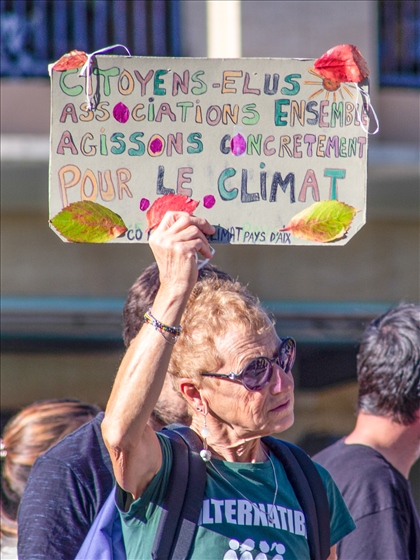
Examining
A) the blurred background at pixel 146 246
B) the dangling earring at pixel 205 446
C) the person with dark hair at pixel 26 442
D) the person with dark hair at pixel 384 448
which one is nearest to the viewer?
the dangling earring at pixel 205 446

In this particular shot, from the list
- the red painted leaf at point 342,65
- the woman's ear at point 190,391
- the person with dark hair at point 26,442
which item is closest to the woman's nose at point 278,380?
the woman's ear at point 190,391

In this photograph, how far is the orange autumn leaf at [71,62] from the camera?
70.6 inches

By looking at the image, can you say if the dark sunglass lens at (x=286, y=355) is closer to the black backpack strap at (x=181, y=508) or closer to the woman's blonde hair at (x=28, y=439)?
the black backpack strap at (x=181, y=508)

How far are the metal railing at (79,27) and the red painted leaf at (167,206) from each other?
17.3 ft

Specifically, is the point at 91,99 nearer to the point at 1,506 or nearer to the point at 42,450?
the point at 42,450

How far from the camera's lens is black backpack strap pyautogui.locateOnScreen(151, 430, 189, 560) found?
1.59 m

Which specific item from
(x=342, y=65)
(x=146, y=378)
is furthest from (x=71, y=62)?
(x=146, y=378)

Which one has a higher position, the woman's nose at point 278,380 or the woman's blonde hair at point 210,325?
the woman's blonde hair at point 210,325

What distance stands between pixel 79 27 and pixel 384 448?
5466 millimetres

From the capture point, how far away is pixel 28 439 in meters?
2.41

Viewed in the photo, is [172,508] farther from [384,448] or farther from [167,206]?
[384,448]

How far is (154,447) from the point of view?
1.61 meters

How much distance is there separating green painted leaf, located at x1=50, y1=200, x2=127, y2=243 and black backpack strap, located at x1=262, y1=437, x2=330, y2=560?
0.59 meters

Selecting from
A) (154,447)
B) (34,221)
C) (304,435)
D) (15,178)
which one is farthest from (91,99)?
(34,221)
